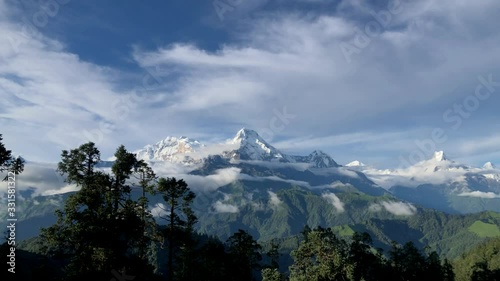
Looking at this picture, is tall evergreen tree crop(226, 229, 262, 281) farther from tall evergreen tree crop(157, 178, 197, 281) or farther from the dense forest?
tall evergreen tree crop(157, 178, 197, 281)

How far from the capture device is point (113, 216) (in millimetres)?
43969

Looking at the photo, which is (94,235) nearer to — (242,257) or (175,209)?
(175,209)

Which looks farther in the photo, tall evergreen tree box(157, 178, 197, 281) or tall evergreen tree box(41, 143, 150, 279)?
tall evergreen tree box(157, 178, 197, 281)

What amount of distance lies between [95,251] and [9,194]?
10259mm

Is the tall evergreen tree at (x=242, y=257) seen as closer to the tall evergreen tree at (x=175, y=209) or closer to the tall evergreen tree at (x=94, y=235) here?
the tall evergreen tree at (x=175, y=209)

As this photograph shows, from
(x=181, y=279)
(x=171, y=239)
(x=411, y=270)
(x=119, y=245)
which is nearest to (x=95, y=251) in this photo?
A: (x=119, y=245)

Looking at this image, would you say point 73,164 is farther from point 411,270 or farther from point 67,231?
point 411,270

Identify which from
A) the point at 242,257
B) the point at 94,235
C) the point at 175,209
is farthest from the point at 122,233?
the point at 242,257

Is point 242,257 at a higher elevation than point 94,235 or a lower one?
lower

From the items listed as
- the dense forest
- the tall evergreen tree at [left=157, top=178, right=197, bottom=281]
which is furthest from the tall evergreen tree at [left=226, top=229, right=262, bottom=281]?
the tall evergreen tree at [left=157, top=178, right=197, bottom=281]

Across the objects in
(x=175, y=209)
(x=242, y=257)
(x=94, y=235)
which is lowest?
(x=242, y=257)

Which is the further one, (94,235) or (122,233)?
(122,233)

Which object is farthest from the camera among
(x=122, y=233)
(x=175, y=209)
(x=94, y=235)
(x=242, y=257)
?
(x=242, y=257)

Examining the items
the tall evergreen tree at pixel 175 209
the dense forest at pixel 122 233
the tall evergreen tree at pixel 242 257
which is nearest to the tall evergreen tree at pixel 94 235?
the dense forest at pixel 122 233
